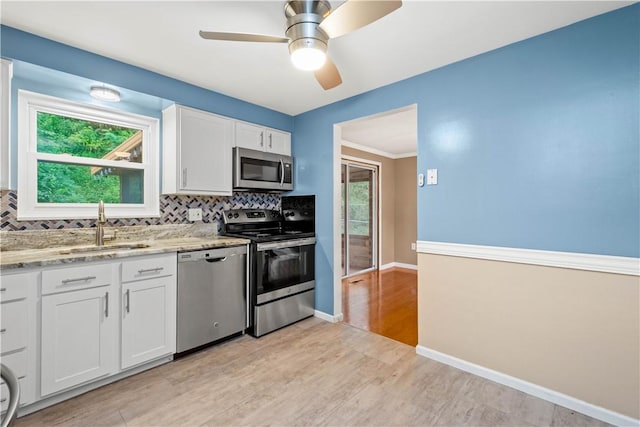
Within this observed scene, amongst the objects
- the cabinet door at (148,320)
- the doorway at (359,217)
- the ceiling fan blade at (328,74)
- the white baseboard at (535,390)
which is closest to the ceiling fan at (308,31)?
the ceiling fan blade at (328,74)

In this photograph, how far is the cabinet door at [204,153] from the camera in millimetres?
2689

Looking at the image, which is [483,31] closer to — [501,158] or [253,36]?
[501,158]

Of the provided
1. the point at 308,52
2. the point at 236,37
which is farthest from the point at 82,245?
the point at 308,52

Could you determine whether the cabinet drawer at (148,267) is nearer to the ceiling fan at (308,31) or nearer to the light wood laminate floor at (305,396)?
the light wood laminate floor at (305,396)

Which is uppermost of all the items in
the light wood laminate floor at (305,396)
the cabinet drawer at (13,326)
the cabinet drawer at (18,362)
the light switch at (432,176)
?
the light switch at (432,176)

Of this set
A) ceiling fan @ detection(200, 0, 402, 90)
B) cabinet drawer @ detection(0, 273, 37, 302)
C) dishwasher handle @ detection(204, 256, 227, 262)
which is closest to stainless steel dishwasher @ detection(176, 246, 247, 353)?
dishwasher handle @ detection(204, 256, 227, 262)

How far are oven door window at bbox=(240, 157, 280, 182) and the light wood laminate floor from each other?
5.55 ft

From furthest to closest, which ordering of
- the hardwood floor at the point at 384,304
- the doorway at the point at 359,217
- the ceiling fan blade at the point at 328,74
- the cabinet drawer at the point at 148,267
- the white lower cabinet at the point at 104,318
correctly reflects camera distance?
the doorway at the point at 359,217
the hardwood floor at the point at 384,304
the cabinet drawer at the point at 148,267
the ceiling fan blade at the point at 328,74
the white lower cabinet at the point at 104,318

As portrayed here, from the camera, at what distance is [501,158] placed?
2.11m

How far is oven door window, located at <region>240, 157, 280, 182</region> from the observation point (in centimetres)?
311

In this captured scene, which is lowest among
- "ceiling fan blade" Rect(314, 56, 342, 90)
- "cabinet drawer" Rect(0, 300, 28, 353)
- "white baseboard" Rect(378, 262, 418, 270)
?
"white baseboard" Rect(378, 262, 418, 270)

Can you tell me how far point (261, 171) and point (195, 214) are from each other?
82 centimetres

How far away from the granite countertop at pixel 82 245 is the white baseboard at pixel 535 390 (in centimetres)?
194

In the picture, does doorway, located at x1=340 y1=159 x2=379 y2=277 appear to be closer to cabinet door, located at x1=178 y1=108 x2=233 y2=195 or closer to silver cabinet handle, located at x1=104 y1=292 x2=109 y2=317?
cabinet door, located at x1=178 y1=108 x2=233 y2=195
